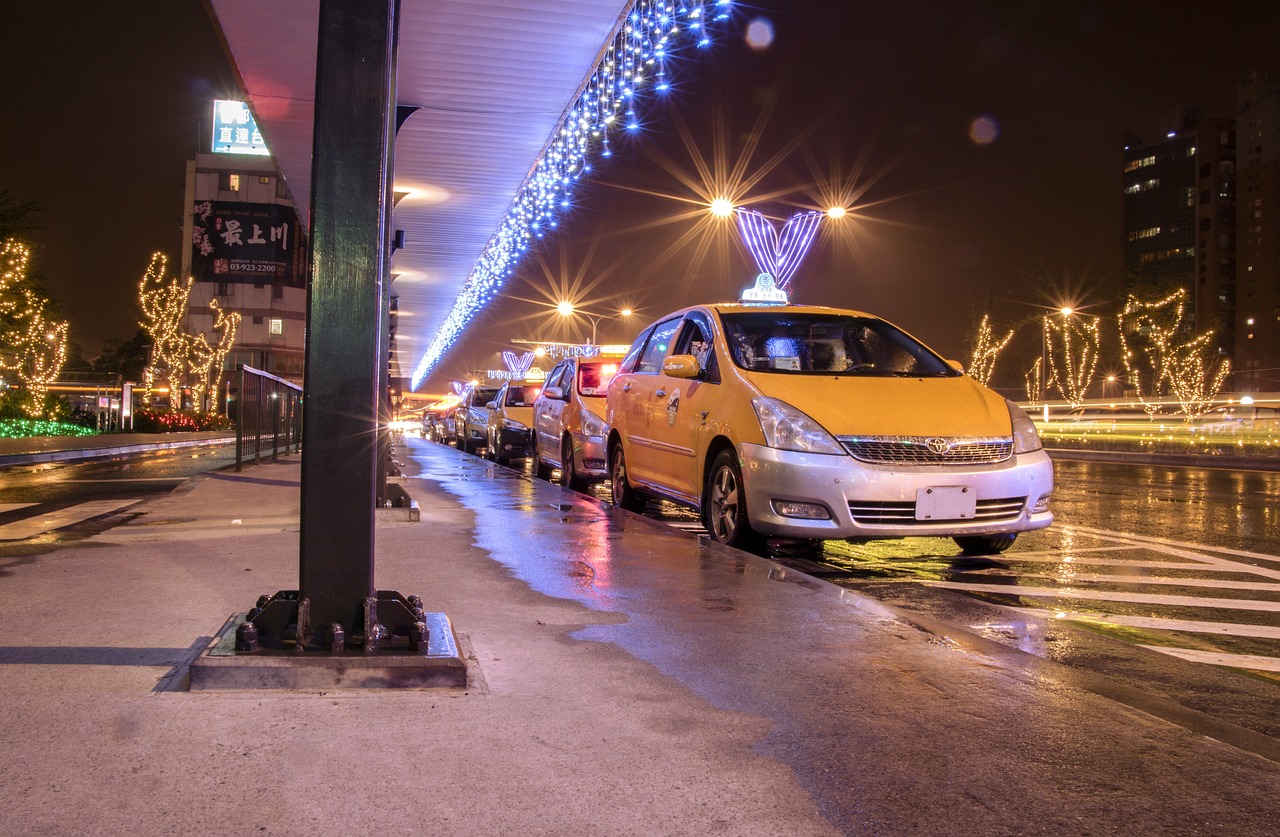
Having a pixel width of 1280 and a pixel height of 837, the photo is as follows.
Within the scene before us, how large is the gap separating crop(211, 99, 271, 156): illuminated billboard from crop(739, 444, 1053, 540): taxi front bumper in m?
103

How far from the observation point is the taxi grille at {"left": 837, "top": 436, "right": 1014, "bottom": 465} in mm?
6227

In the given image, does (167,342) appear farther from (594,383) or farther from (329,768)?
(329,768)

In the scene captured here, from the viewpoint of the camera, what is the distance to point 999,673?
3666mm

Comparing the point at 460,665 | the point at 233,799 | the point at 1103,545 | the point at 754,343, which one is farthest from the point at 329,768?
the point at 1103,545

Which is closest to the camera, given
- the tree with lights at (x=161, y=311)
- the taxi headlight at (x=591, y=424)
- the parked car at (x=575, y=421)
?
the taxi headlight at (x=591, y=424)

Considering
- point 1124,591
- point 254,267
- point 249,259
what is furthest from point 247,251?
point 1124,591

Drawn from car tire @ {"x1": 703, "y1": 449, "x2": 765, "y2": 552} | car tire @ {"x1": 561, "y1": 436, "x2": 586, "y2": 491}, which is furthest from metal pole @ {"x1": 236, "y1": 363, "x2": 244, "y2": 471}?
car tire @ {"x1": 703, "y1": 449, "x2": 765, "y2": 552}

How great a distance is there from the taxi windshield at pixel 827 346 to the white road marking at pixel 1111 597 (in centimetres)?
174

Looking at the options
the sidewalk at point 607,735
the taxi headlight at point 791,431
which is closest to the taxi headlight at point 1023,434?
the taxi headlight at point 791,431

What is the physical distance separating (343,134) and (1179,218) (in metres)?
176

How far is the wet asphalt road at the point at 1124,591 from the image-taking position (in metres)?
4.29

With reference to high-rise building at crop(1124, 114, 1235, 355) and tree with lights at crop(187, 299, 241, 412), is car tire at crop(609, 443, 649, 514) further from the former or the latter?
high-rise building at crop(1124, 114, 1235, 355)

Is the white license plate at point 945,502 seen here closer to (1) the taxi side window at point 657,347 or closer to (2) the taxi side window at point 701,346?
(2) the taxi side window at point 701,346

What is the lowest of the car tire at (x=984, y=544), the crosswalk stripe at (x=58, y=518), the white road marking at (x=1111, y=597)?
the crosswalk stripe at (x=58, y=518)
